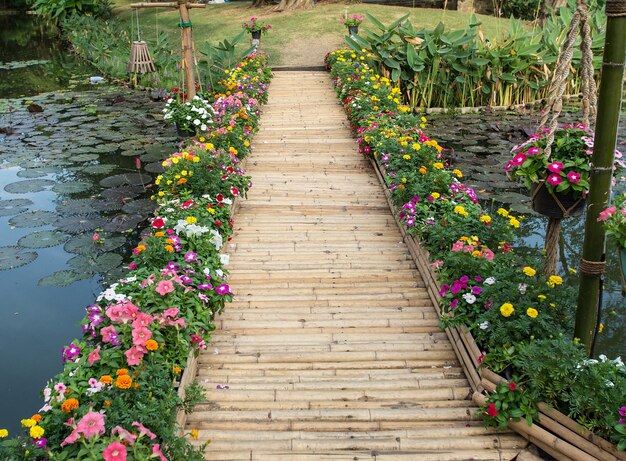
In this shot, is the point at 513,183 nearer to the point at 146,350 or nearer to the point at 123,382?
the point at 146,350

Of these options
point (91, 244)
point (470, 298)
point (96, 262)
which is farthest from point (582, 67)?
point (91, 244)

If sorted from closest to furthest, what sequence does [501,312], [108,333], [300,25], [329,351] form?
[108,333] < [501,312] < [329,351] < [300,25]

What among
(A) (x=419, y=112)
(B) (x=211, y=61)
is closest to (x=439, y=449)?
(A) (x=419, y=112)

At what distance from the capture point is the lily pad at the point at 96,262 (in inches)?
192

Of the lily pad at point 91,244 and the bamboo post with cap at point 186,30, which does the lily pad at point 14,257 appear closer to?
the lily pad at point 91,244

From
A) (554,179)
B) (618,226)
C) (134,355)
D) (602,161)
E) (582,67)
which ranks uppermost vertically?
(582,67)

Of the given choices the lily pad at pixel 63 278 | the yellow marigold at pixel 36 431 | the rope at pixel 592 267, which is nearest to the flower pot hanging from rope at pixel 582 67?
the rope at pixel 592 267

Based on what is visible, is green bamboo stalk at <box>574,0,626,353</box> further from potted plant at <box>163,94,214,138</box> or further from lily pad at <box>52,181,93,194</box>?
lily pad at <box>52,181,93,194</box>

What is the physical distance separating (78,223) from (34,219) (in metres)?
0.47

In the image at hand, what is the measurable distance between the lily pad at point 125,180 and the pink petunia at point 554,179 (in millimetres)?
4442

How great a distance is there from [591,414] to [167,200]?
9.85 ft

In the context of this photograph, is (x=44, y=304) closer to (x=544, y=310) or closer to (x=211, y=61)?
(x=544, y=310)

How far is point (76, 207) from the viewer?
5992 millimetres

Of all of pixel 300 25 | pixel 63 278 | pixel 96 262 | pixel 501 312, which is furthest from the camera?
pixel 300 25
